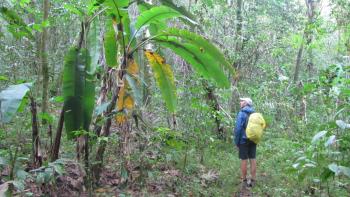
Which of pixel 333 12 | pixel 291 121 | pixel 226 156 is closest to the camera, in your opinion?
pixel 226 156

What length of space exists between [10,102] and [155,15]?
2.12m

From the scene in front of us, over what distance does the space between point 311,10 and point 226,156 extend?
8.64 metres

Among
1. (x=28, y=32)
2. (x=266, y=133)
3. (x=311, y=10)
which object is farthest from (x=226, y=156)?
(x=311, y=10)

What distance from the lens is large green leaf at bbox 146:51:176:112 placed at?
18.3 feet

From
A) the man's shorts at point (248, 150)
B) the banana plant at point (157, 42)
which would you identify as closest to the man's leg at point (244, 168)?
the man's shorts at point (248, 150)

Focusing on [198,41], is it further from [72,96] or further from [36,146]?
[36,146]

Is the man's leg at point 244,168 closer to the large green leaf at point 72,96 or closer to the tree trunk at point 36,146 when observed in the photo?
the large green leaf at point 72,96

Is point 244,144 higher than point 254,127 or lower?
lower

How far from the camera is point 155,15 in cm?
491

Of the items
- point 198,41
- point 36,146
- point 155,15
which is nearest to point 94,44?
point 155,15

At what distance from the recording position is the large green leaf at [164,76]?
18.3ft

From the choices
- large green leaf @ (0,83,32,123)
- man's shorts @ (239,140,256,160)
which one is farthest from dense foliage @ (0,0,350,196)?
man's shorts @ (239,140,256,160)

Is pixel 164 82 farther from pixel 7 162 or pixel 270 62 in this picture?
pixel 270 62

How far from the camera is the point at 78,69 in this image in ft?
15.8
